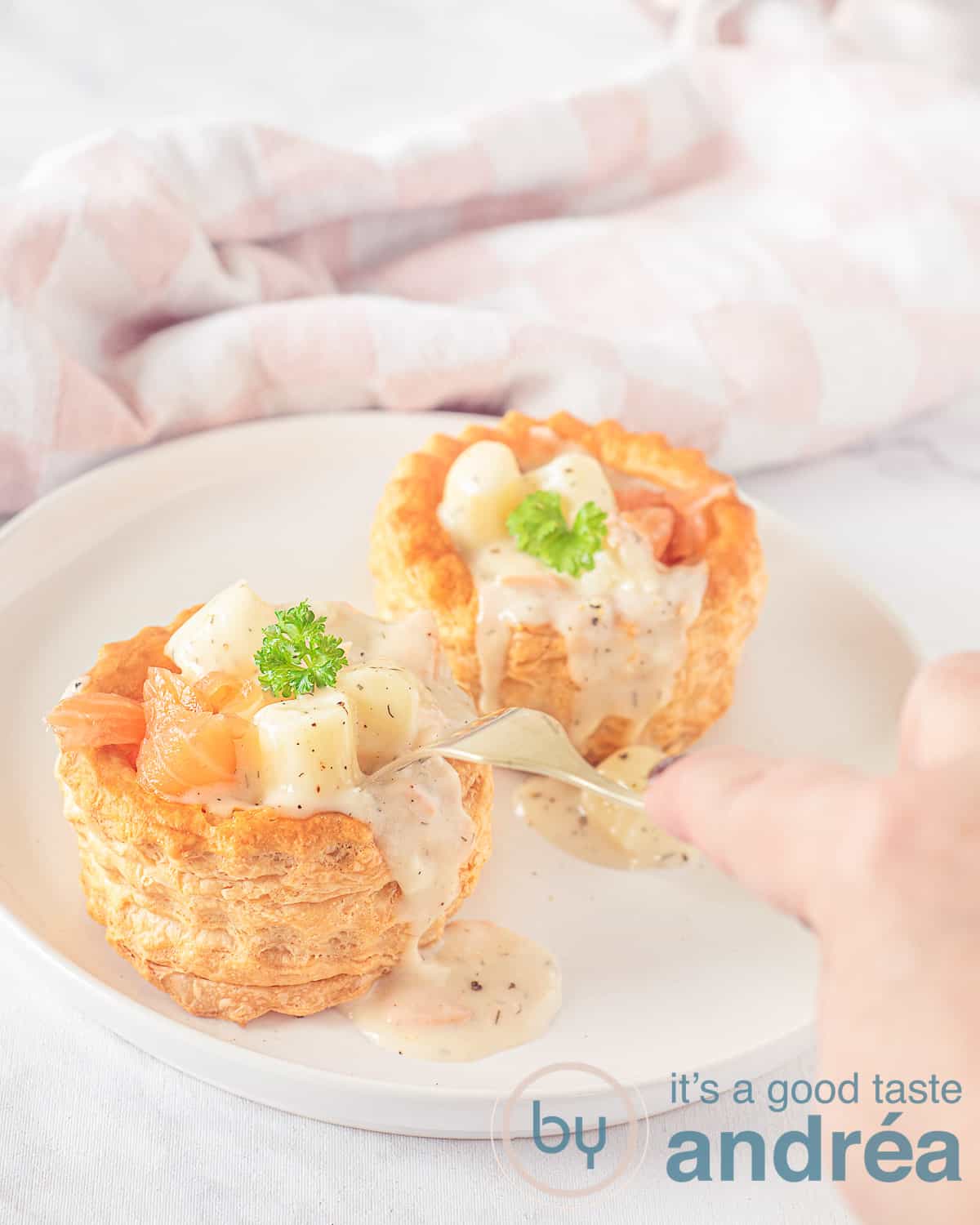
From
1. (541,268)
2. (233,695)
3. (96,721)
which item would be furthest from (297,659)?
(541,268)

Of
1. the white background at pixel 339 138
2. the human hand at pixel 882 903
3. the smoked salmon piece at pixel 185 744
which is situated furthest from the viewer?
the smoked salmon piece at pixel 185 744

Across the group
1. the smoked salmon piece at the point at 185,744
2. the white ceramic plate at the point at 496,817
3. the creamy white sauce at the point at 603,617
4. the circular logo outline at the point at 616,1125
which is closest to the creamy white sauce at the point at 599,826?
the white ceramic plate at the point at 496,817

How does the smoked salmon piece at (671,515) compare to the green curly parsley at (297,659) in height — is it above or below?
below

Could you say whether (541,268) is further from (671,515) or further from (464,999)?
(464,999)

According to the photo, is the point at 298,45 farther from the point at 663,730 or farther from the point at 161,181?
the point at 663,730

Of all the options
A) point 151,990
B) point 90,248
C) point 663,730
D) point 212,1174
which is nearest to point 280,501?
point 90,248

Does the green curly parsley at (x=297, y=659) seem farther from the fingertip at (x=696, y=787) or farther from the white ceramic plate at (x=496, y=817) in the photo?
the fingertip at (x=696, y=787)

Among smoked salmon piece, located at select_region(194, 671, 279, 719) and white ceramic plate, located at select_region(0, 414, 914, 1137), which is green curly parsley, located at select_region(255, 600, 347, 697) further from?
white ceramic plate, located at select_region(0, 414, 914, 1137)
